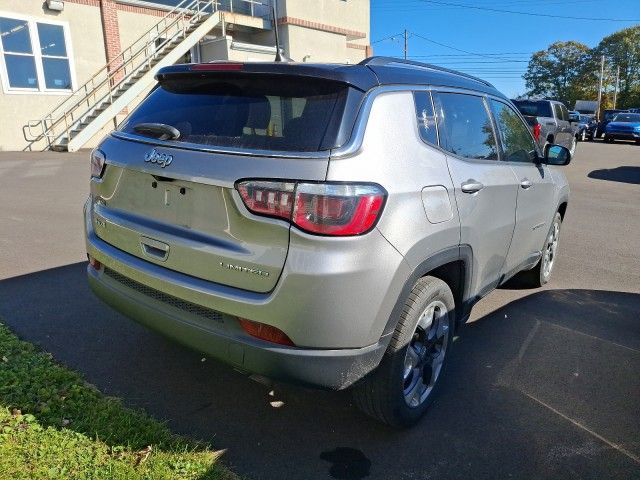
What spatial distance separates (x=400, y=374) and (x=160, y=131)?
174cm

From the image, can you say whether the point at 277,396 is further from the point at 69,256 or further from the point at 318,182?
the point at 69,256

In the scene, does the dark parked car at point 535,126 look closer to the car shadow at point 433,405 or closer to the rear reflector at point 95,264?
the car shadow at point 433,405

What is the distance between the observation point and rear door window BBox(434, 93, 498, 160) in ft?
9.32

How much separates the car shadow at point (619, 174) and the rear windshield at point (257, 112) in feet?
40.9

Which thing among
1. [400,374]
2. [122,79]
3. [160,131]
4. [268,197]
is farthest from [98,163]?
[122,79]

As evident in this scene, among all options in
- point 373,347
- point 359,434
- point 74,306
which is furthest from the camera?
point 74,306

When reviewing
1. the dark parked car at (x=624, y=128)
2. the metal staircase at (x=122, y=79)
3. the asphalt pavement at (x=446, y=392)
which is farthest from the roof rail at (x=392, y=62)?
the dark parked car at (x=624, y=128)

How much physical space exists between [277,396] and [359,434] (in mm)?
569

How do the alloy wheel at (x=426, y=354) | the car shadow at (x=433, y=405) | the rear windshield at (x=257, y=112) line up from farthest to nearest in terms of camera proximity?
the alloy wheel at (x=426, y=354)
the car shadow at (x=433, y=405)
the rear windshield at (x=257, y=112)

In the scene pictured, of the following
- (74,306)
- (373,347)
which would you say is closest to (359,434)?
(373,347)

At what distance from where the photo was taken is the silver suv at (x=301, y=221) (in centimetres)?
209

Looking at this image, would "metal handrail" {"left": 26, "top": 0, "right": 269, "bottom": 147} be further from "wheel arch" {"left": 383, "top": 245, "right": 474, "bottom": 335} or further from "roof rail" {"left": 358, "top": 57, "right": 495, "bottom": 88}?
"wheel arch" {"left": 383, "top": 245, "right": 474, "bottom": 335}

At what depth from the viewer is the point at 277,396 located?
2.98 m

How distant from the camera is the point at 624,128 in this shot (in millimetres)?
25062
